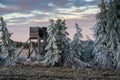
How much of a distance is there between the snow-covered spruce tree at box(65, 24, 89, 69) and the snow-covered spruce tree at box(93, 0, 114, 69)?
1962mm

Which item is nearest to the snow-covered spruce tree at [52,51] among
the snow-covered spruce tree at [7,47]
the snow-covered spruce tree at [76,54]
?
the snow-covered spruce tree at [76,54]

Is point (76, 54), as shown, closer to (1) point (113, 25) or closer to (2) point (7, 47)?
(1) point (113, 25)

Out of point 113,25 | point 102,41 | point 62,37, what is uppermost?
point 113,25

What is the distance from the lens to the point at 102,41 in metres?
43.9

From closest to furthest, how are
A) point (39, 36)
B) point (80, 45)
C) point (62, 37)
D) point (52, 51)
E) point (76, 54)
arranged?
point (52, 51) < point (76, 54) < point (62, 37) < point (80, 45) < point (39, 36)

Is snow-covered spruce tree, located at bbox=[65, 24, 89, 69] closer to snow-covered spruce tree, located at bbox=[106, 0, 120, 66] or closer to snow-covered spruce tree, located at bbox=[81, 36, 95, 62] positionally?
snow-covered spruce tree, located at bbox=[81, 36, 95, 62]

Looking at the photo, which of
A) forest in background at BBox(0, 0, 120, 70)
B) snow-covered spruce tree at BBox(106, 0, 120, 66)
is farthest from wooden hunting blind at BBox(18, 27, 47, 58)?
snow-covered spruce tree at BBox(106, 0, 120, 66)

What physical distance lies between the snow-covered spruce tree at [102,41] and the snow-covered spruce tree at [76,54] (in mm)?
1962

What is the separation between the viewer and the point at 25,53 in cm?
5878

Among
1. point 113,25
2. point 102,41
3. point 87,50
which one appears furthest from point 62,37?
point 113,25

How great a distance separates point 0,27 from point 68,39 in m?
8.58

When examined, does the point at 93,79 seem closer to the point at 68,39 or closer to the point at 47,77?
the point at 47,77

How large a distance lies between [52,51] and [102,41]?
6254 millimetres

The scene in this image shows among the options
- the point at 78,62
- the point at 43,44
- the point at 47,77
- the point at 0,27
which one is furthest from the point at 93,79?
the point at 43,44
